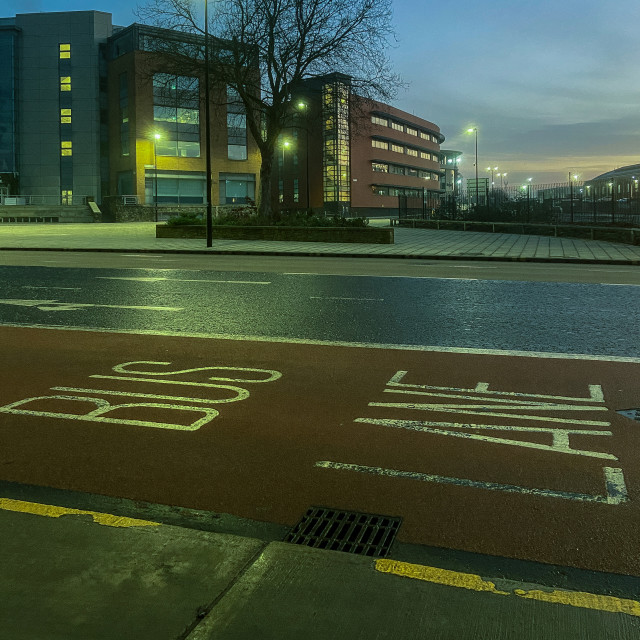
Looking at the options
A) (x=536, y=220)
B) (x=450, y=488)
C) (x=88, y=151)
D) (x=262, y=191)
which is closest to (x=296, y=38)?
(x=262, y=191)

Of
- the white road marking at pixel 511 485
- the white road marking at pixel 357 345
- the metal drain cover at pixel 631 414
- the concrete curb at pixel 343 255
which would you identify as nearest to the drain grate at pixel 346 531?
the white road marking at pixel 511 485

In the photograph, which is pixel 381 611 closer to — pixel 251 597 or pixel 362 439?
pixel 251 597

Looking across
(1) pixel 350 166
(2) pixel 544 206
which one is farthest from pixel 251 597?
(1) pixel 350 166

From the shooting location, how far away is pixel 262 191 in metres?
35.9

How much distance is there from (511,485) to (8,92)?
83.6 metres

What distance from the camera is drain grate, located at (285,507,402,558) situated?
346cm

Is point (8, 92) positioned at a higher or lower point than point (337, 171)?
higher

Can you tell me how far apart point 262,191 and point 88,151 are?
48.6 m

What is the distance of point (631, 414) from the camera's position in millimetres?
5535

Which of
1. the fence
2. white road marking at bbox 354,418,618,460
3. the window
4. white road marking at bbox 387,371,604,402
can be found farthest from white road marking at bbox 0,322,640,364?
the window

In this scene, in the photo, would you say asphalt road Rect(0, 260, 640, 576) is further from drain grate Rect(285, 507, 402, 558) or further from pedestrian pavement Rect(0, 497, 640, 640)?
pedestrian pavement Rect(0, 497, 640, 640)

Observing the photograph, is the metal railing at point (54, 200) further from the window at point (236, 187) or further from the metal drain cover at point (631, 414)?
the metal drain cover at point (631, 414)

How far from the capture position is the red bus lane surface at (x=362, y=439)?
3805mm

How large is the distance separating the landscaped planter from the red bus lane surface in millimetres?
21094
